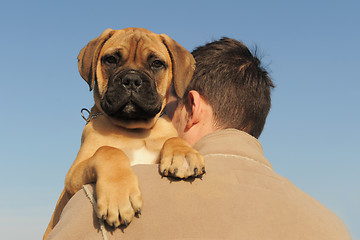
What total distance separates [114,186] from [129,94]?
1695 millimetres

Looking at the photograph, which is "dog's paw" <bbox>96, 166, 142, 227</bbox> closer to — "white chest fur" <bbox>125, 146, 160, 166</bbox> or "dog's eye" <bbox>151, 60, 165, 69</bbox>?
"white chest fur" <bbox>125, 146, 160, 166</bbox>

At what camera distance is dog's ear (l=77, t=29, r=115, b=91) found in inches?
188

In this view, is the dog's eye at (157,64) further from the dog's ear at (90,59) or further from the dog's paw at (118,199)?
the dog's paw at (118,199)

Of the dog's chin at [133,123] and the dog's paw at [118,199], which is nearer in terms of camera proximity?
the dog's paw at [118,199]

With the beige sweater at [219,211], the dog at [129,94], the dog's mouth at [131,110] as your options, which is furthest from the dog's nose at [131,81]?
the beige sweater at [219,211]

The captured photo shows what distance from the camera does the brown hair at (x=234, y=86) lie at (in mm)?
4500

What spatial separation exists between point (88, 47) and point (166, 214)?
121 inches

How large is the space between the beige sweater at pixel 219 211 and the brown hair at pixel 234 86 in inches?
53.9

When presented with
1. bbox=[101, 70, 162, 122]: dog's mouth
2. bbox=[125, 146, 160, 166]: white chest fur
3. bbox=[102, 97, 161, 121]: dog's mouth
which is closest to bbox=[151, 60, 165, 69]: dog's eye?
bbox=[101, 70, 162, 122]: dog's mouth

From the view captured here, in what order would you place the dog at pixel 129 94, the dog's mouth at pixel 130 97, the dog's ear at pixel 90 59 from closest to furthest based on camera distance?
the dog at pixel 129 94 → the dog's mouth at pixel 130 97 → the dog's ear at pixel 90 59

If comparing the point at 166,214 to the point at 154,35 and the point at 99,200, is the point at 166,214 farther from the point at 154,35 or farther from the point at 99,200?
the point at 154,35

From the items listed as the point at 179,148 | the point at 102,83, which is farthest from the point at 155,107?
the point at 179,148

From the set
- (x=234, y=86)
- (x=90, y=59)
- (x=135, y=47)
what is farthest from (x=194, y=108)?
(x=90, y=59)

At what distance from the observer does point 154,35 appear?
5277mm
